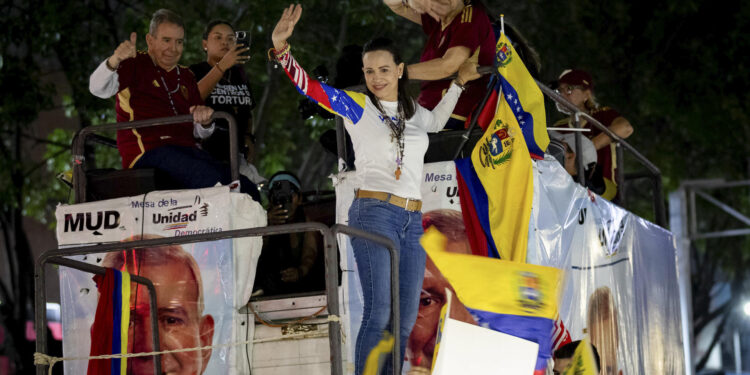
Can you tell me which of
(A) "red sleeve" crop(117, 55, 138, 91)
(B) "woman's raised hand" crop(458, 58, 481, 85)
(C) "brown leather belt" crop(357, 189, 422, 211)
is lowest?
(C) "brown leather belt" crop(357, 189, 422, 211)

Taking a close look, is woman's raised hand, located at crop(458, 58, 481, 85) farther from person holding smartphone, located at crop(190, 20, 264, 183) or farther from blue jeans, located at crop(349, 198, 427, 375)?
person holding smartphone, located at crop(190, 20, 264, 183)

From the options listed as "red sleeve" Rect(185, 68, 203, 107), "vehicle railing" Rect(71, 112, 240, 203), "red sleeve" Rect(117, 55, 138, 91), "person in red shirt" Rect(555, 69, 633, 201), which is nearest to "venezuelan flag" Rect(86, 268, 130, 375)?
"vehicle railing" Rect(71, 112, 240, 203)

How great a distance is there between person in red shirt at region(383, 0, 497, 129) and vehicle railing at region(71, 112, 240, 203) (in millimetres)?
1185

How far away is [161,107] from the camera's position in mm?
6449

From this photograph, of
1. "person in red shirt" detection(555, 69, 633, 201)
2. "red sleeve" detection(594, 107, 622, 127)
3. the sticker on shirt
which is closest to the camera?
the sticker on shirt

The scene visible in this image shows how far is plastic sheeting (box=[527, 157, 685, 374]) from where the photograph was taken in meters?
6.02

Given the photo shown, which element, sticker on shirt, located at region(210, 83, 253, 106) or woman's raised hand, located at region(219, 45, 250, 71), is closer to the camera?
woman's raised hand, located at region(219, 45, 250, 71)

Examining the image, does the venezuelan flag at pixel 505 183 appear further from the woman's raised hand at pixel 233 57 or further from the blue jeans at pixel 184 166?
the woman's raised hand at pixel 233 57

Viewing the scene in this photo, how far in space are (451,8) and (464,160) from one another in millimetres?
1106

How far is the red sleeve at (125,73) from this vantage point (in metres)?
6.27

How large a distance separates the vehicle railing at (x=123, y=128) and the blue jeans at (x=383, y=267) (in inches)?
50.3

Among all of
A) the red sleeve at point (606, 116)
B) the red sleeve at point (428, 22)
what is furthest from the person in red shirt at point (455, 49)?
the red sleeve at point (606, 116)

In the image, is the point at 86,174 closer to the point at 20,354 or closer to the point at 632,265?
the point at 632,265

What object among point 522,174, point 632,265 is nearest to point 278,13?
point 632,265
